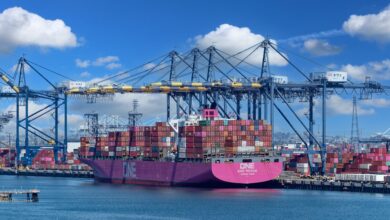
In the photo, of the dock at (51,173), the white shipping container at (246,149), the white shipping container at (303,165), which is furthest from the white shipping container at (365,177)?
the dock at (51,173)

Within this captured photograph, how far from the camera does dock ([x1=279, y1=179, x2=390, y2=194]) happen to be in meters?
69.8

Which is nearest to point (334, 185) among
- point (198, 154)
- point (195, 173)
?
point (195, 173)

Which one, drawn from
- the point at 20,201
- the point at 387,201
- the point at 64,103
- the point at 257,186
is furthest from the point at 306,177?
the point at 64,103

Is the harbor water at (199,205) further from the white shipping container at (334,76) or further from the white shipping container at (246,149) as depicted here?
the white shipping container at (334,76)

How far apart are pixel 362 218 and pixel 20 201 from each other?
994 inches

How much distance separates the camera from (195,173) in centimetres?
7538

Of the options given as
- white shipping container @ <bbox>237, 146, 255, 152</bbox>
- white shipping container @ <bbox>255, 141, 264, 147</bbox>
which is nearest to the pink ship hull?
white shipping container @ <bbox>237, 146, 255, 152</bbox>

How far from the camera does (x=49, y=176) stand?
368 ft

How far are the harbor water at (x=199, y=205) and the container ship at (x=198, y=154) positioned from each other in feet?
6.74

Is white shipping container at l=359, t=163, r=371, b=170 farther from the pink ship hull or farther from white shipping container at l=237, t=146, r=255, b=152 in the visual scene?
white shipping container at l=237, t=146, r=255, b=152

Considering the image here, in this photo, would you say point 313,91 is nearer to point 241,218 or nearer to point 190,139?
point 190,139

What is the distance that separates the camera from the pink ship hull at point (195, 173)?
73375 mm

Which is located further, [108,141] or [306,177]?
[108,141]

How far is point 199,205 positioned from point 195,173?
Result: 17.1 metres
